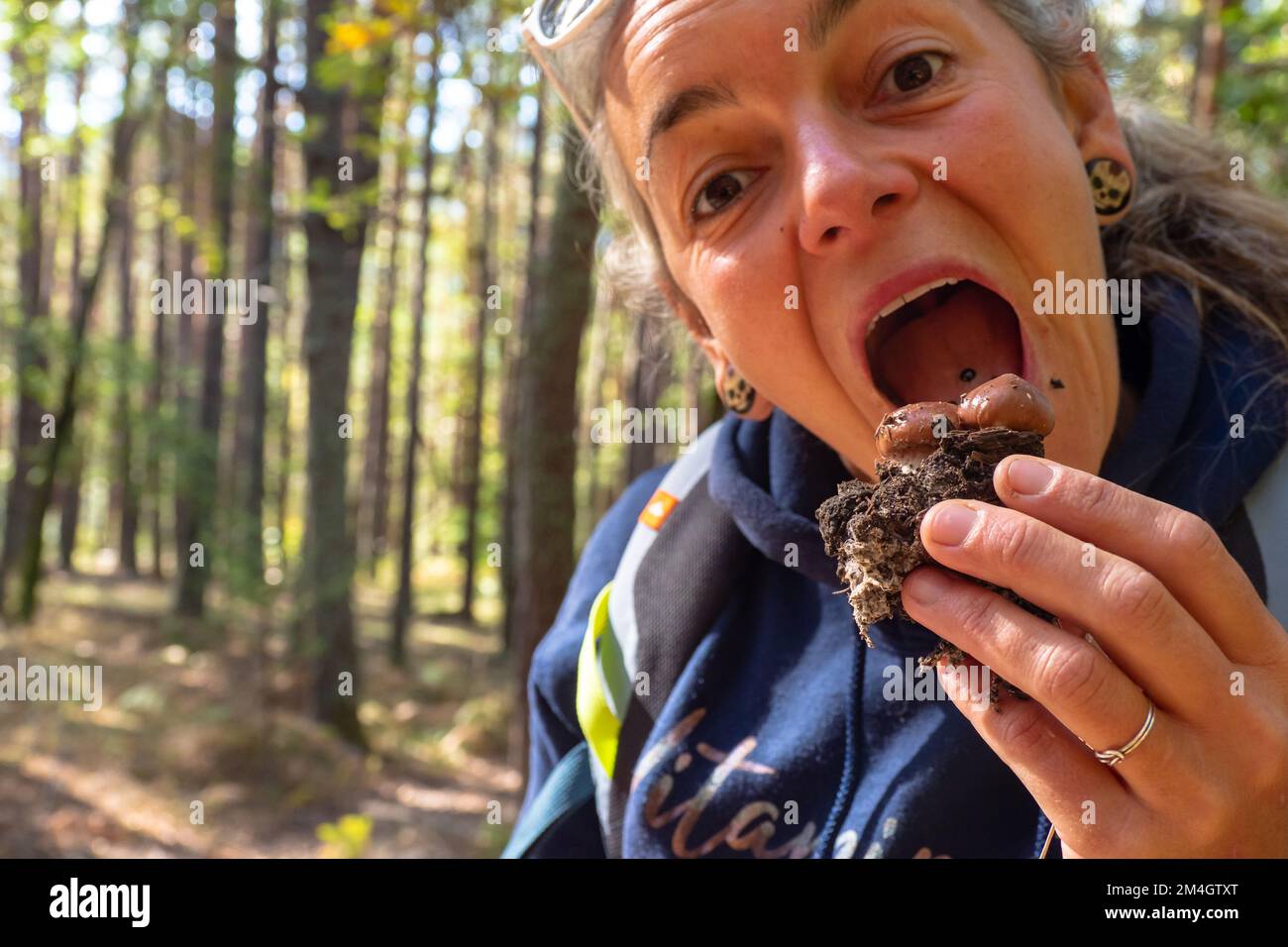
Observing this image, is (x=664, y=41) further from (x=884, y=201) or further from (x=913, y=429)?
(x=913, y=429)

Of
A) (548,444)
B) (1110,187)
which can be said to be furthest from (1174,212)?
(548,444)

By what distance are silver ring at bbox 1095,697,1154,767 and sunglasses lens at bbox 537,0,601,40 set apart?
171 centimetres

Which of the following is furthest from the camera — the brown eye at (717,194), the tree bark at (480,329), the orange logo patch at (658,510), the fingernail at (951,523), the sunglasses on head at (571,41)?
the tree bark at (480,329)

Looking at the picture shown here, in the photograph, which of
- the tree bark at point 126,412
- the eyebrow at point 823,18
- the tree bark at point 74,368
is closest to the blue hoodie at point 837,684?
the eyebrow at point 823,18

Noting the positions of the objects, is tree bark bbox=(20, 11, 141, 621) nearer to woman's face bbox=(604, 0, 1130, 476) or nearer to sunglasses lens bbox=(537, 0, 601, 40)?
sunglasses lens bbox=(537, 0, 601, 40)

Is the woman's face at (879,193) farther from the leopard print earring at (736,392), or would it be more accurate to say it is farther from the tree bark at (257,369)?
the tree bark at (257,369)

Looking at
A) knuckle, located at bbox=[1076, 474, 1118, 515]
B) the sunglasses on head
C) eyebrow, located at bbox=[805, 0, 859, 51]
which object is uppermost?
the sunglasses on head

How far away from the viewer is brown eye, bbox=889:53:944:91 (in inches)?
70.4

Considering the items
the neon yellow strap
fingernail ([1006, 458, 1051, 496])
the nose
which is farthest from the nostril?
the neon yellow strap

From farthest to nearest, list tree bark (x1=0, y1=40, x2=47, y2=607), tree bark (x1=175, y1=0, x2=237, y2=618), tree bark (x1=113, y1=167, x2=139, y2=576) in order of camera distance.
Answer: tree bark (x1=113, y1=167, x2=139, y2=576)
tree bark (x1=0, y1=40, x2=47, y2=607)
tree bark (x1=175, y1=0, x2=237, y2=618)

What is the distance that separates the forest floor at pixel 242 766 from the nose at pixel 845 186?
6.16 m

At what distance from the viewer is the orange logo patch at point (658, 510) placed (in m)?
2.44

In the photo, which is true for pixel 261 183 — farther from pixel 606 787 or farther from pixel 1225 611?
pixel 1225 611

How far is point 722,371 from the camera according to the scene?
7.77ft
